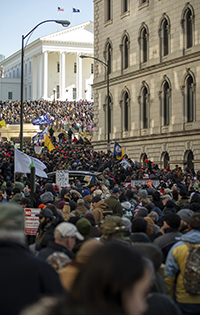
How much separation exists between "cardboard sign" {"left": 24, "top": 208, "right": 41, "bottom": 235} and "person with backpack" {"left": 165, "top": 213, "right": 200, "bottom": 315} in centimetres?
377

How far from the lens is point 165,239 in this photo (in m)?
6.79

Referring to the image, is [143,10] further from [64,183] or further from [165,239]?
[165,239]

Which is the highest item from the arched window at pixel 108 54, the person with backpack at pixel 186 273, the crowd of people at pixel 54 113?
the arched window at pixel 108 54

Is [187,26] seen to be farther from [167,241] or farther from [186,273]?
[186,273]

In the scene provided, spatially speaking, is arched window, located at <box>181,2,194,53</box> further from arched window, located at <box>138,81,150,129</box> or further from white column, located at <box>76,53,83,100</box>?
white column, located at <box>76,53,83,100</box>

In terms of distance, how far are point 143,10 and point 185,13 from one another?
17.0 ft

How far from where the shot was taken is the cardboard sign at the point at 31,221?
30.1 ft

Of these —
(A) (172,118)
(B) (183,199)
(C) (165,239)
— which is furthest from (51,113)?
(C) (165,239)

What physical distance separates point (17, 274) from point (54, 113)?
71.4m

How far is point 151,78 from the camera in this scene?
38562mm

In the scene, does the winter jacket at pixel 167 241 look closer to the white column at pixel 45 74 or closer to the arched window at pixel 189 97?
the arched window at pixel 189 97

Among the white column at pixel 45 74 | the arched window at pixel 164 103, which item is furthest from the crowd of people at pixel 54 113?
the arched window at pixel 164 103

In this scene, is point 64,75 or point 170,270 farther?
point 64,75

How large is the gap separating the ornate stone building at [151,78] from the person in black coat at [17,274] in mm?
→ 30074
